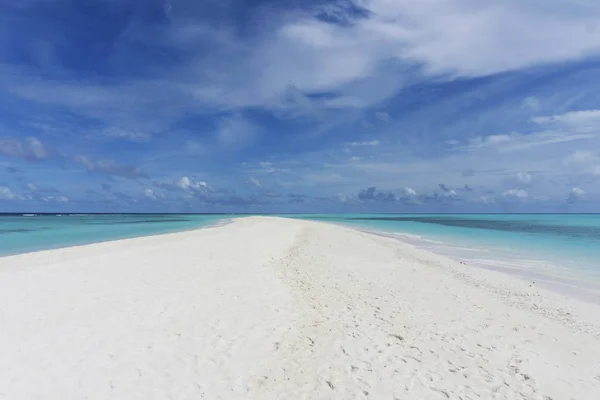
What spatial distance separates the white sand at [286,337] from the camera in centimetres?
571

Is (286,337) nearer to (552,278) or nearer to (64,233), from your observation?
(552,278)

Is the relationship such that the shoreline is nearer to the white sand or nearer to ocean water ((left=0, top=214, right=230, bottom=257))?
the white sand

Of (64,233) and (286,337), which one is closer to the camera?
(286,337)

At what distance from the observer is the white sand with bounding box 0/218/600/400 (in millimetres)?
5707

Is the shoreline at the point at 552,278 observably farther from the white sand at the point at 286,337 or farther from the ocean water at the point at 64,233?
the ocean water at the point at 64,233

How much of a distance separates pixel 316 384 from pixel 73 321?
6.02m

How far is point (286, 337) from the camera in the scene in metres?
7.54

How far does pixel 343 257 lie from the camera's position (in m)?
19.0

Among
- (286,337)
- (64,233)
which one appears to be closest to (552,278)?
(286,337)

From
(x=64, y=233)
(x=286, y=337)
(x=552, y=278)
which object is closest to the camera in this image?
(x=286, y=337)

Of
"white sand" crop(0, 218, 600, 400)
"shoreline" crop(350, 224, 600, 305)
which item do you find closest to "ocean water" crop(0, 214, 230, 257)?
"white sand" crop(0, 218, 600, 400)

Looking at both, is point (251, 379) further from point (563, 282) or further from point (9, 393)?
point (563, 282)

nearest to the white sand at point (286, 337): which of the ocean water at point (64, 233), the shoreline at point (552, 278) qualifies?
the shoreline at point (552, 278)

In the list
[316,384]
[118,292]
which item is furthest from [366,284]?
[118,292]
